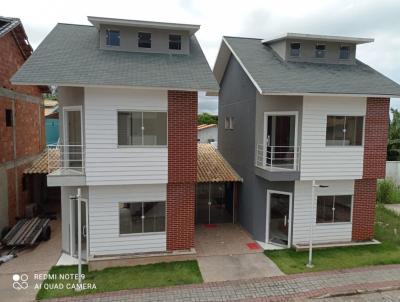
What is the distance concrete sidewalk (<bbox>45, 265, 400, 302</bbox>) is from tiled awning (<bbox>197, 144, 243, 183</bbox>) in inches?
225

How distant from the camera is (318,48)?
15188 mm

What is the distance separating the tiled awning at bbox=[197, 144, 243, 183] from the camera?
1560 centimetres

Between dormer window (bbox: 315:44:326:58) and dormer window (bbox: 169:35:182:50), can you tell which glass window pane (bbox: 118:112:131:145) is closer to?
dormer window (bbox: 169:35:182:50)

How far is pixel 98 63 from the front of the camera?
1201 centimetres

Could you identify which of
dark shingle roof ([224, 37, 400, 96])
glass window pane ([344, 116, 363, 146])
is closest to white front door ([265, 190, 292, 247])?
glass window pane ([344, 116, 363, 146])

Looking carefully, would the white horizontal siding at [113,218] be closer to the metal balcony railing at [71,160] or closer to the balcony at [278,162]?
the metal balcony railing at [71,160]

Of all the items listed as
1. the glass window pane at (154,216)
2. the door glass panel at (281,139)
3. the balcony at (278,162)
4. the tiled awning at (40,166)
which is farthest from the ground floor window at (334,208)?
the tiled awning at (40,166)

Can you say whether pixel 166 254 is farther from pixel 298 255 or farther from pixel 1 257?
pixel 1 257

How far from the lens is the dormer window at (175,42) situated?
45.3 feet

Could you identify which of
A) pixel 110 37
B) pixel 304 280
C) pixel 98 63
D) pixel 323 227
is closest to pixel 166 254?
pixel 304 280

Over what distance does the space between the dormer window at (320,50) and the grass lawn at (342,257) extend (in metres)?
8.78

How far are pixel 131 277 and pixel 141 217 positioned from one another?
2195 mm

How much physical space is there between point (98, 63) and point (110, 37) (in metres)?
1.89

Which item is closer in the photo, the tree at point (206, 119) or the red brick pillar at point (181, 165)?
the red brick pillar at point (181, 165)
